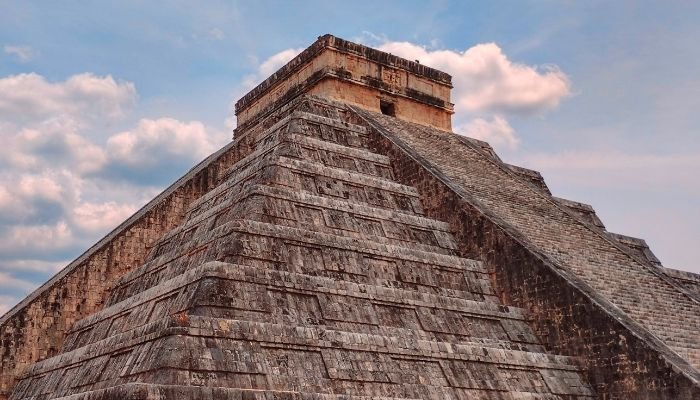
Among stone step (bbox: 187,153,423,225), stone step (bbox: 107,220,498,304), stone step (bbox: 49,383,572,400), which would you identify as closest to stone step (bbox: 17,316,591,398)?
A: stone step (bbox: 49,383,572,400)

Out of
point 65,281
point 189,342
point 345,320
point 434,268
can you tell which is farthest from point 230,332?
point 65,281

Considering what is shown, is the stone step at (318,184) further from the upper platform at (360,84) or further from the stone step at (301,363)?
the upper platform at (360,84)

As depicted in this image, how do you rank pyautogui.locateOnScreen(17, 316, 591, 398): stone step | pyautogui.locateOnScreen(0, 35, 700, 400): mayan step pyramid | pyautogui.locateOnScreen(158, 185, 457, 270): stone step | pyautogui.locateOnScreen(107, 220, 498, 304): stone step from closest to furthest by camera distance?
pyautogui.locateOnScreen(17, 316, 591, 398): stone step
pyautogui.locateOnScreen(0, 35, 700, 400): mayan step pyramid
pyautogui.locateOnScreen(107, 220, 498, 304): stone step
pyautogui.locateOnScreen(158, 185, 457, 270): stone step

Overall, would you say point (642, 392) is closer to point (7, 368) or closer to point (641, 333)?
point (641, 333)

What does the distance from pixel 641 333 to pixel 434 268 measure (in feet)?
11.9

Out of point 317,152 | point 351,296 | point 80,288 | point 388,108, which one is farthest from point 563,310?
point 388,108

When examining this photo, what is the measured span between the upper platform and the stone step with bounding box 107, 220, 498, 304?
7601 millimetres

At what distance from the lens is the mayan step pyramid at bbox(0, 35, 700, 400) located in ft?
34.2

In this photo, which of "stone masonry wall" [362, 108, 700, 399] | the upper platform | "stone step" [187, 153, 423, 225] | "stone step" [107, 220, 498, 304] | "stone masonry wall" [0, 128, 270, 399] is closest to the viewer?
"stone masonry wall" [362, 108, 700, 399]

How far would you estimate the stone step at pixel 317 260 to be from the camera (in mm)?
11992

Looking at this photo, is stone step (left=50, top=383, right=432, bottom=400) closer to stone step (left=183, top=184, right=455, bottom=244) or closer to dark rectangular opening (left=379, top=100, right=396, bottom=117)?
stone step (left=183, top=184, right=455, bottom=244)

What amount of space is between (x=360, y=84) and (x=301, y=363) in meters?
11.5

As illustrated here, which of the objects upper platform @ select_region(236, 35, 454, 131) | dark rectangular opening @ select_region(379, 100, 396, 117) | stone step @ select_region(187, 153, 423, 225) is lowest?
stone step @ select_region(187, 153, 423, 225)

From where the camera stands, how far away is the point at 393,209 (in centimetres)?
1516
